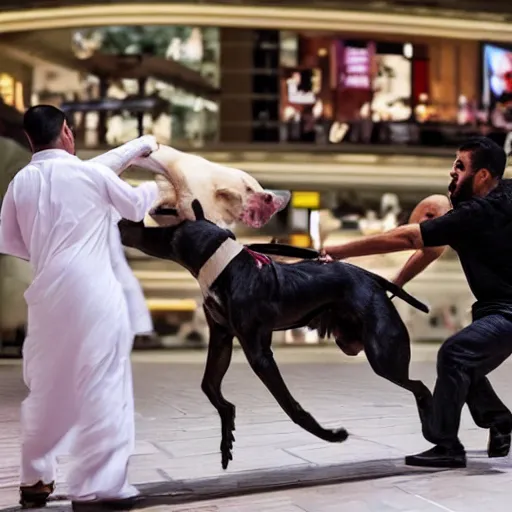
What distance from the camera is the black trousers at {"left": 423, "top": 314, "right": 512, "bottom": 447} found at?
15.8 ft

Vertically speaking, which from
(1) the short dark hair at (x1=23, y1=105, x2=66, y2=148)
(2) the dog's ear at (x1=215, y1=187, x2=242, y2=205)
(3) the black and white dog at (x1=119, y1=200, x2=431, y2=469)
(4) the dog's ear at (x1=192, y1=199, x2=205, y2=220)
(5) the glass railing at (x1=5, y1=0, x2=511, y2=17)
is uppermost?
(5) the glass railing at (x1=5, y1=0, x2=511, y2=17)

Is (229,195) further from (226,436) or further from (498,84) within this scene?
(498,84)

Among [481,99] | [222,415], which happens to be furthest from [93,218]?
[481,99]

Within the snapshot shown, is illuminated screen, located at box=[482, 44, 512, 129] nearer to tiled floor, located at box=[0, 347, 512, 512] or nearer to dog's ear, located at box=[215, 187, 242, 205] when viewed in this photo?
tiled floor, located at box=[0, 347, 512, 512]

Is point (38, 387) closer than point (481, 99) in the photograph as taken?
Yes

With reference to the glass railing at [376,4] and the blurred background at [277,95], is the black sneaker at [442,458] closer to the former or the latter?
the blurred background at [277,95]

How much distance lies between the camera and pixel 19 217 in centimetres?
401

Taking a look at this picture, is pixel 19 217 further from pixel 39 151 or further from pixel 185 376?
pixel 185 376

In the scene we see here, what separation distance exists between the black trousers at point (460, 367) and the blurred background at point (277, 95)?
7026 mm

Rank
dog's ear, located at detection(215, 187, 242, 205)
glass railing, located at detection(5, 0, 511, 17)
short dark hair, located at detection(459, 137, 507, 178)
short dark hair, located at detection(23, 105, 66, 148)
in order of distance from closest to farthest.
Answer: short dark hair, located at detection(23, 105, 66, 148), dog's ear, located at detection(215, 187, 242, 205), short dark hair, located at detection(459, 137, 507, 178), glass railing, located at detection(5, 0, 511, 17)

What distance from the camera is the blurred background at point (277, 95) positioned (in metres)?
12.2

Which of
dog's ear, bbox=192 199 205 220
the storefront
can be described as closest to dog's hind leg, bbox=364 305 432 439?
dog's ear, bbox=192 199 205 220

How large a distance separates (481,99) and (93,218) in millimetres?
10613

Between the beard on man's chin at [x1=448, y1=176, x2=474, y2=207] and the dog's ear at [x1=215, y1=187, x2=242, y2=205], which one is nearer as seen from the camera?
the dog's ear at [x1=215, y1=187, x2=242, y2=205]
